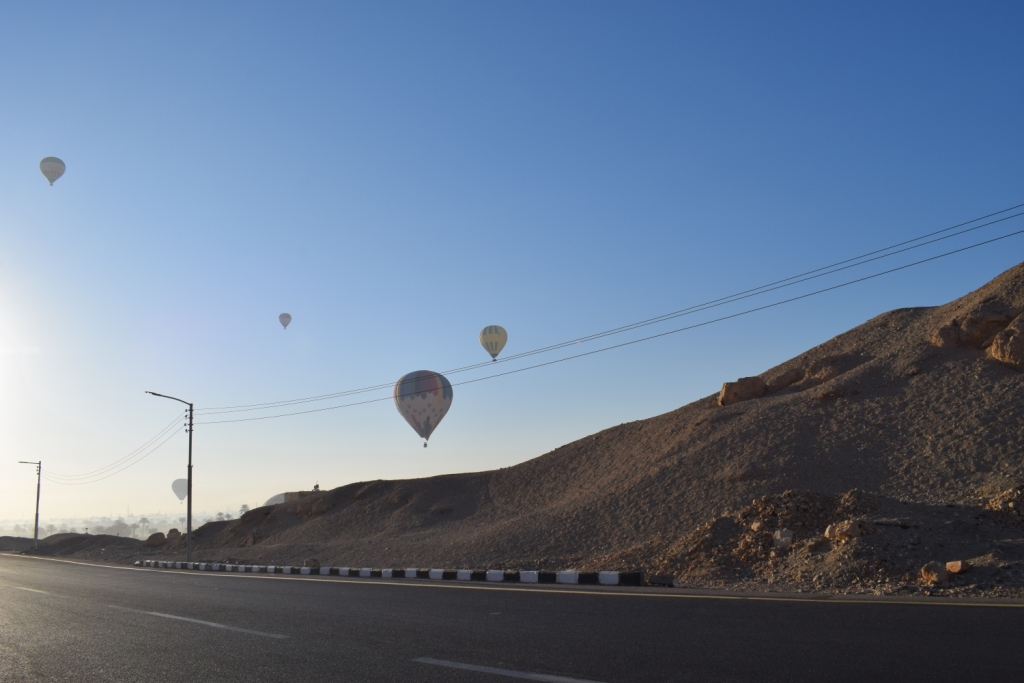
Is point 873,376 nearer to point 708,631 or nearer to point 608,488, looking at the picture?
point 608,488

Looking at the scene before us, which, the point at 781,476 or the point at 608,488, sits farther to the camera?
the point at 608,488

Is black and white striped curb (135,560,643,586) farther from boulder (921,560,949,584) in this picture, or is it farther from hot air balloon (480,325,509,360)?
hot air balloon (480,325,509,360)

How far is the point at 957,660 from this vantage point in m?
6.14

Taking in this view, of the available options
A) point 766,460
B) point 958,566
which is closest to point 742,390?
point 766,460

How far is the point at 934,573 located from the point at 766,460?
16001 mm

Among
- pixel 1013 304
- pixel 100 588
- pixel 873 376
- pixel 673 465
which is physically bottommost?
pixel 100 588

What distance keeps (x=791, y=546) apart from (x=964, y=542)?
3426mm

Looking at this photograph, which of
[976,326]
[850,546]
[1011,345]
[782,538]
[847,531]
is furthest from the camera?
[976,326]

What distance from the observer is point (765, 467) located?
28.3 metres

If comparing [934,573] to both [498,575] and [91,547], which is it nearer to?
[498,575]

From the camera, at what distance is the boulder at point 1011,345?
100.0ft

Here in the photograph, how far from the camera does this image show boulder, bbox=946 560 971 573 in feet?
42.8

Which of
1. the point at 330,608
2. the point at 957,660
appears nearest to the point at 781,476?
the point at 330,608

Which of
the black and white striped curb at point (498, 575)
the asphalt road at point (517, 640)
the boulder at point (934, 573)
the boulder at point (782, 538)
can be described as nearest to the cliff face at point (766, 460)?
the black and white striped curb at point (498, 575)
